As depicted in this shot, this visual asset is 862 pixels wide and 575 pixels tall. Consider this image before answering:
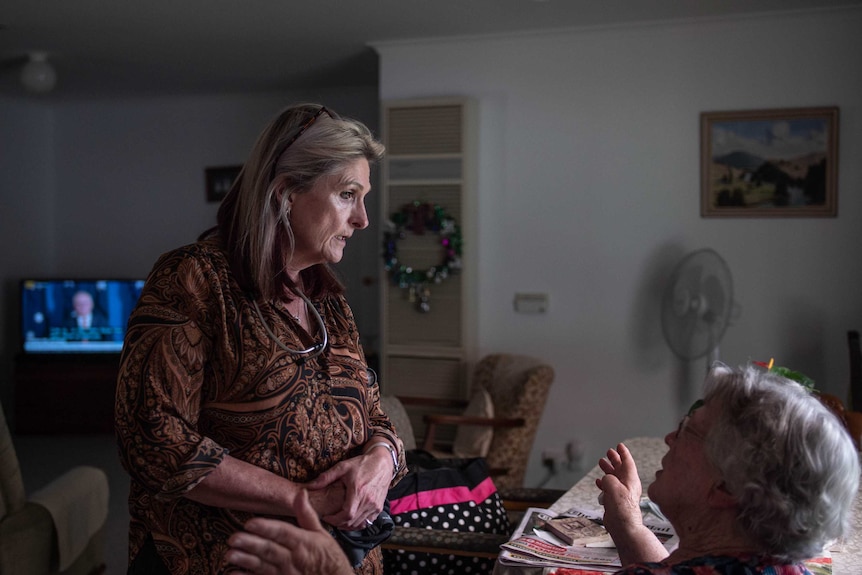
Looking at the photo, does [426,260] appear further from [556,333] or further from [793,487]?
[793,487]

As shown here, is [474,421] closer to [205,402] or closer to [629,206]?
[629,206]

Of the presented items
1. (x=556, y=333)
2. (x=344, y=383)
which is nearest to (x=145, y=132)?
(x=556, y=333)

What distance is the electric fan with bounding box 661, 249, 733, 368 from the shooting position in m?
4.05

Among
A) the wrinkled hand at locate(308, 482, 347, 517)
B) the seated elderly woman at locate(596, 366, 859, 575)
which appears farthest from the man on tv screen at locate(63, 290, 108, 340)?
the seated elderly woman at locate(596, 366, 859, 575)

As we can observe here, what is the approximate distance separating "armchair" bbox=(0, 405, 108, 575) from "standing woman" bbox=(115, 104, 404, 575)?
4.69 ft

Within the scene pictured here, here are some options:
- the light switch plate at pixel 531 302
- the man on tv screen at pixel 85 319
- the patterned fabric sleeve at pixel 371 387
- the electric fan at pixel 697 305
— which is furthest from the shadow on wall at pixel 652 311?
the man on tv screen at pixel 85 319

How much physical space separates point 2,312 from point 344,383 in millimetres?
6001

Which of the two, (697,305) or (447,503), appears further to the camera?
(697,305)

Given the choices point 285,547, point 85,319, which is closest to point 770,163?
point 285,547

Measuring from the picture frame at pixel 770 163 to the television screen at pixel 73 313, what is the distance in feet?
14.1

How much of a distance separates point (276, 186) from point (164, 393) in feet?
1.40

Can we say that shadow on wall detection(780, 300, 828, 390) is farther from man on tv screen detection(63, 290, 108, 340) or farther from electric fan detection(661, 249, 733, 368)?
man on tv screen detection(63, 290, 108, 340)

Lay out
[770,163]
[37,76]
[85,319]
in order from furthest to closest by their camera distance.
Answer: [85,319] < [37,76] < [770,163]

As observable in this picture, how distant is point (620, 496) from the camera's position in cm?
160
